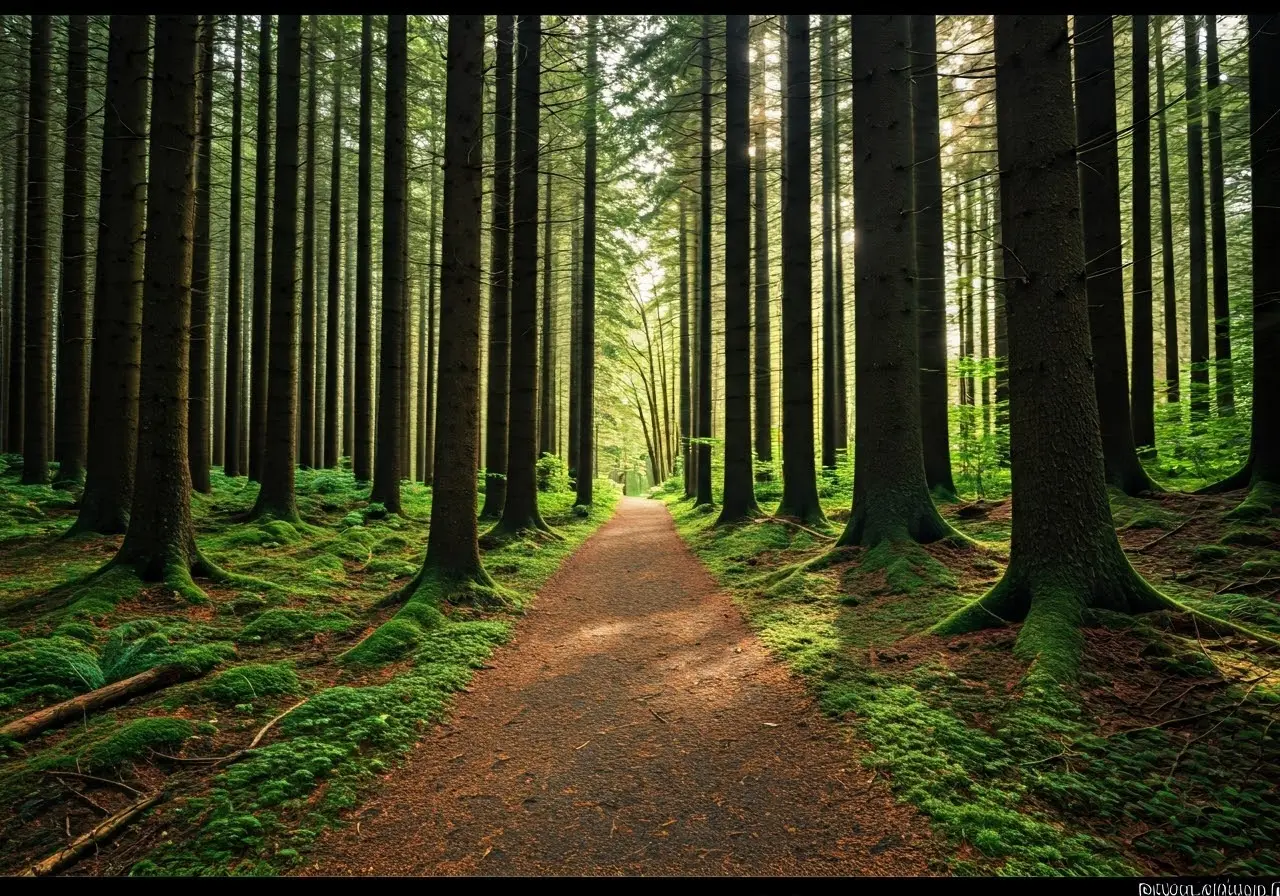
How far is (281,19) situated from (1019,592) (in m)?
15.0

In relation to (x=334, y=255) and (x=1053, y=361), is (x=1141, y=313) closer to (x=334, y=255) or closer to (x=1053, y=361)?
(x=1053, y=361)

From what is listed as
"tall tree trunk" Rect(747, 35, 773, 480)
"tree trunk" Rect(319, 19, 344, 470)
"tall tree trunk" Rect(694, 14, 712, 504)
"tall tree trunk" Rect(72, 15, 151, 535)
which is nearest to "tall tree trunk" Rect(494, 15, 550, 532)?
"tall tree trunk" Rect(694, 14, 712, 504)

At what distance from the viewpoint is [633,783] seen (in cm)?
339

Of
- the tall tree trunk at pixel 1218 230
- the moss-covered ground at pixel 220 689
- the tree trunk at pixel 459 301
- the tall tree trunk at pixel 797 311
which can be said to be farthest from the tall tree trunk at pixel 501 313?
the tall tree trunk at pixel 1218 230

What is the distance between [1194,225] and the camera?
45.2 feet

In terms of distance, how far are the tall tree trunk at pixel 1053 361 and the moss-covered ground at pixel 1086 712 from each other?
414 millimetres

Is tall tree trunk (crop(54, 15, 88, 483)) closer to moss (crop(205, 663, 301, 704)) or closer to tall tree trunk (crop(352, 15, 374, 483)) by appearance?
tall tree trunk (crop(352, 15, 374, 483))

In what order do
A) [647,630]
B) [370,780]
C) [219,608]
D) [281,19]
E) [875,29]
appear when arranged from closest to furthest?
[370,780], [219,608], [647,630], [875,29], [281,19]

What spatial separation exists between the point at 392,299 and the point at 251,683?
953cm

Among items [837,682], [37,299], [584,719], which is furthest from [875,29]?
[37,299]

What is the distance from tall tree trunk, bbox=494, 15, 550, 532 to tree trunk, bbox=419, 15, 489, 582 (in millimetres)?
4156

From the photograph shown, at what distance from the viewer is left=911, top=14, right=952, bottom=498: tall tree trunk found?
10.4 metres

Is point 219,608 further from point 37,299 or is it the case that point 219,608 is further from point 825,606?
point 37,299
